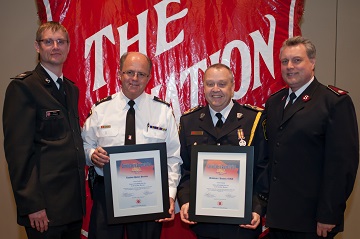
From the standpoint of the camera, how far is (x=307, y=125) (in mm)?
2053

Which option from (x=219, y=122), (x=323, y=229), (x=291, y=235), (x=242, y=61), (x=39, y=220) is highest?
(x=242, y=61)

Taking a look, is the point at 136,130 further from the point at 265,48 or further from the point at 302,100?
the point at 265,48

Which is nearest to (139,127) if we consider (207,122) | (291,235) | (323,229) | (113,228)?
(207,122)

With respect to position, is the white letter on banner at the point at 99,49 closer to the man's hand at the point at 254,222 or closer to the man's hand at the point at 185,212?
the man's hand at the point at 185,212

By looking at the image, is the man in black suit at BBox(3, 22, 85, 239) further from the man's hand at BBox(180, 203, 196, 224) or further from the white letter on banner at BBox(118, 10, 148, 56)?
the white letter on banner at BBox(118, 10, 148, 56)

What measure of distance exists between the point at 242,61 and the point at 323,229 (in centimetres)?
159

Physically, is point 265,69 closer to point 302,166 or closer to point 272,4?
point 272,4

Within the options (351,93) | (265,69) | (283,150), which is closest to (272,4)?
Answer: (265,69)

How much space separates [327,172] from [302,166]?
143 millimetres

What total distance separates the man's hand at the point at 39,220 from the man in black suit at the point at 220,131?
827 millimetres

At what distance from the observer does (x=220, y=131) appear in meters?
2.29

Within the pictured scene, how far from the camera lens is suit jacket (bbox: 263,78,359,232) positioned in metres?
1.97

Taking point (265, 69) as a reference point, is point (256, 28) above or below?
above

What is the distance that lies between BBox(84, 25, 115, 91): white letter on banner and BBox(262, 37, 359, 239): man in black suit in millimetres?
1581
